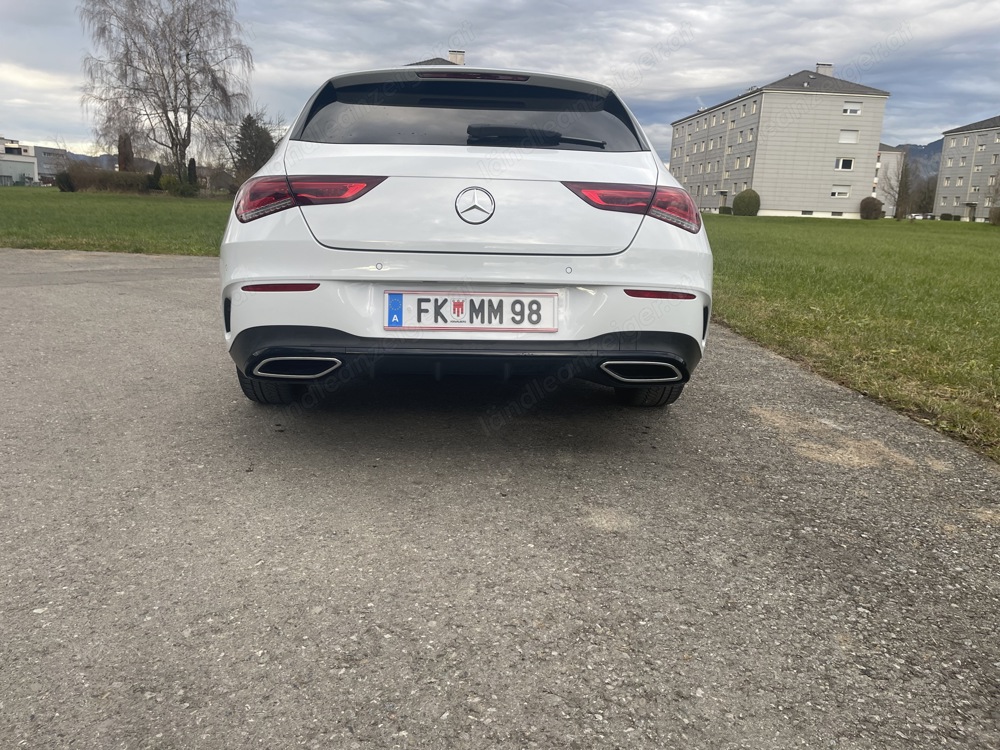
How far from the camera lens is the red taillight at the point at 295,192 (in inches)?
107

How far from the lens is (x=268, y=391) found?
3510 millimetres

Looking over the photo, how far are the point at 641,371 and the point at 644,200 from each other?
62 centimetres

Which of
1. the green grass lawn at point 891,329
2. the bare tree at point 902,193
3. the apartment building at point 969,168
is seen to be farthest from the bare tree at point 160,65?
the apartment building at point 969,168

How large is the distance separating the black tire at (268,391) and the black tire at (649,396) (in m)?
1.57

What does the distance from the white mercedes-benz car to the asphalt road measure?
1.63 feet

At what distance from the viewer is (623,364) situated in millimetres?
2859

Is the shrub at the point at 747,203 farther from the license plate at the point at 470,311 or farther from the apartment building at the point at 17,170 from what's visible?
the apartment building at the point at 17,170

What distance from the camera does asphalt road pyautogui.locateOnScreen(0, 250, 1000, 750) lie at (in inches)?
63.7

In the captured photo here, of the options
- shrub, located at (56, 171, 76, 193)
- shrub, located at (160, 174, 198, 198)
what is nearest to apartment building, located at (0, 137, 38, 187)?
shrub, located at (56, 171, 76, 193)

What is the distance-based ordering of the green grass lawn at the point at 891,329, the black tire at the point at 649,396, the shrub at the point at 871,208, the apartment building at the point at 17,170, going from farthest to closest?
the apartment building at the point at 17,170 < the shrub at the point at 871,208 < the green grass lawn at the point at 891,329 < the black tire at the point at 649,396

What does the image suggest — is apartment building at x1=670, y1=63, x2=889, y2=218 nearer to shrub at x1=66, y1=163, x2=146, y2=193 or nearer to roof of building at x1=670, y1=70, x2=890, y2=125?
roof of building at x1=670, y1=70, x2=890, y2=125

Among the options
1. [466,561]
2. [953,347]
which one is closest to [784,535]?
[466,561]

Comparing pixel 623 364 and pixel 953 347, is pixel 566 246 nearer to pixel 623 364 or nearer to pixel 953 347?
pixel 623 364

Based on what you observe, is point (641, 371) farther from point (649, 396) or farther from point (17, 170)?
point (17, 170)
